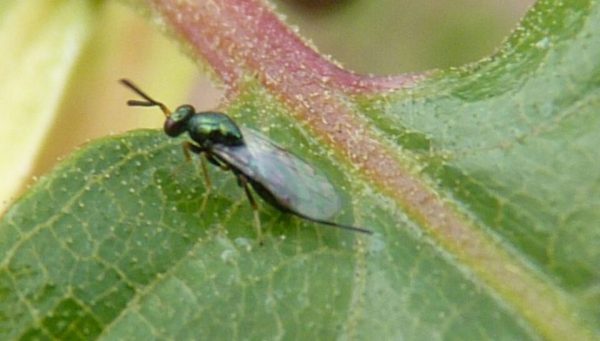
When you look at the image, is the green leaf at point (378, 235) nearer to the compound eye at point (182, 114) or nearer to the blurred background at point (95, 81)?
the compound eye at point (182, 114)

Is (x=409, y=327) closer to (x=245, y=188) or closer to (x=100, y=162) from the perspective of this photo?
(x=245, y=188)

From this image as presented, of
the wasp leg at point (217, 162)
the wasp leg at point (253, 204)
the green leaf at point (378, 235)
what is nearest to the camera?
the green leaf at point (378, 235)

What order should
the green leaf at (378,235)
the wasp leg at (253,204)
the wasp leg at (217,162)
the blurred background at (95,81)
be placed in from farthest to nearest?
the blurred background at (95,81), the wasp leg at (217,162), the wasp leg at (253,204), the green leaf at (378,235)

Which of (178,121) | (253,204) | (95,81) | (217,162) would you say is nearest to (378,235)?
(253,204)

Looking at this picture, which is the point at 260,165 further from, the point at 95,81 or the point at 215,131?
the point at 95,81

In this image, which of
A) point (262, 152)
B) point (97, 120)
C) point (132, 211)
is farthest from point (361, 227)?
point (97, 120)

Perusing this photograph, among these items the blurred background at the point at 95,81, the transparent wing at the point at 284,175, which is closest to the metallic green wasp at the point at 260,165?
the transparent wing at the point at 284,175

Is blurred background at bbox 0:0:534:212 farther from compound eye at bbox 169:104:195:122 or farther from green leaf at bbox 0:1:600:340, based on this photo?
green leaf at bbox 0:1:600:340

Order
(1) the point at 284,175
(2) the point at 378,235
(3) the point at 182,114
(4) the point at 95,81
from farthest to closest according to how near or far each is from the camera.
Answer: (4) the point at 95,81
(3) the point at 182,114
(1) the point at 284,175
(2) the point at 378,235

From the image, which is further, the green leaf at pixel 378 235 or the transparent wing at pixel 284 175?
the transparent wing at pixel 284 175

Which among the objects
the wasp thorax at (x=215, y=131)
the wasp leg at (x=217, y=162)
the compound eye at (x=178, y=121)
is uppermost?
the compound eye at (x=178, y=121)
